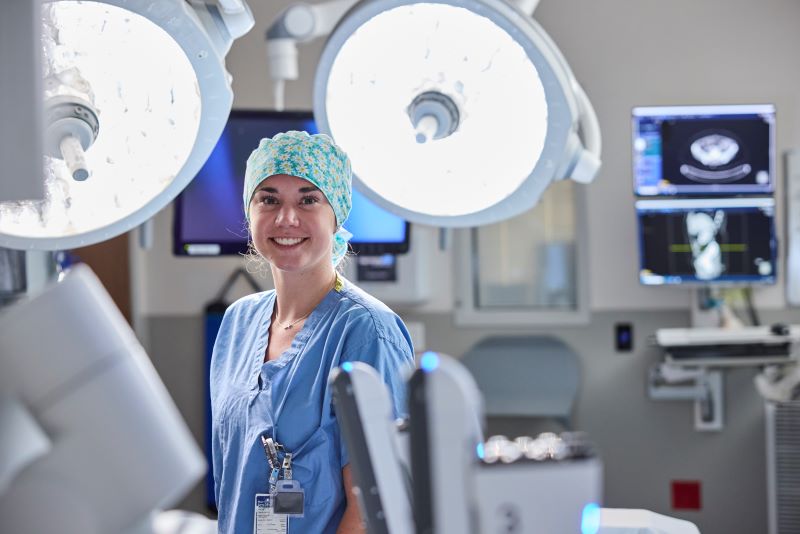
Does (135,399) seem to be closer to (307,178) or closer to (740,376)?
(307,178)

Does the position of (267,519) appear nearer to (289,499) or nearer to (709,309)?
(289,499)

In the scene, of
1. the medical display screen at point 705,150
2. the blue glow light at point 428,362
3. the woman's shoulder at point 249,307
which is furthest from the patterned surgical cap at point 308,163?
the medical display screen at point 705,150

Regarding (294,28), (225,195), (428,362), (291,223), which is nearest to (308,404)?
(291,223)

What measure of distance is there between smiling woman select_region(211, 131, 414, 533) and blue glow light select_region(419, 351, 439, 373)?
78 cm

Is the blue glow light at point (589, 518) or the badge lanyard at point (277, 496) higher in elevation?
the blue glow light at point (589, 518)

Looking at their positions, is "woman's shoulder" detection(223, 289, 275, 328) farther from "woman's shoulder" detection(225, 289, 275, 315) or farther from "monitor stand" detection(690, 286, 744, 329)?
"monitor stand" detection(690, 286, 744, 329)

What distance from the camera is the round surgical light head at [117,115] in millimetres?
1181

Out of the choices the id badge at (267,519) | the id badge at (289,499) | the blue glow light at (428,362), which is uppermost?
the blue glow light at (428,362)

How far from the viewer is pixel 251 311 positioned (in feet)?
6.82

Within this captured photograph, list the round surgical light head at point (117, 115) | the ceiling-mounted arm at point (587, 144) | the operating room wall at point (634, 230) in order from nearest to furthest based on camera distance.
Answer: the round surgical light head at point (117, 115) < the ceiling-mounted arm at point (587, 144) < the operating room wall at point (634, 230)

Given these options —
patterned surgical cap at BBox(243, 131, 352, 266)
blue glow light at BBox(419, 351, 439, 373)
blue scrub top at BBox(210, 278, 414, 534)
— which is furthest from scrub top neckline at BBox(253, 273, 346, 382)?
blue glow light at BBox(419, 351, 439, 373)

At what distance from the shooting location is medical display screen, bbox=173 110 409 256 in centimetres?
326

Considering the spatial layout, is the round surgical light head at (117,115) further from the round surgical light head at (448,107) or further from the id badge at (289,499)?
the id badge at (289,499)

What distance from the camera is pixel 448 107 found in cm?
131
